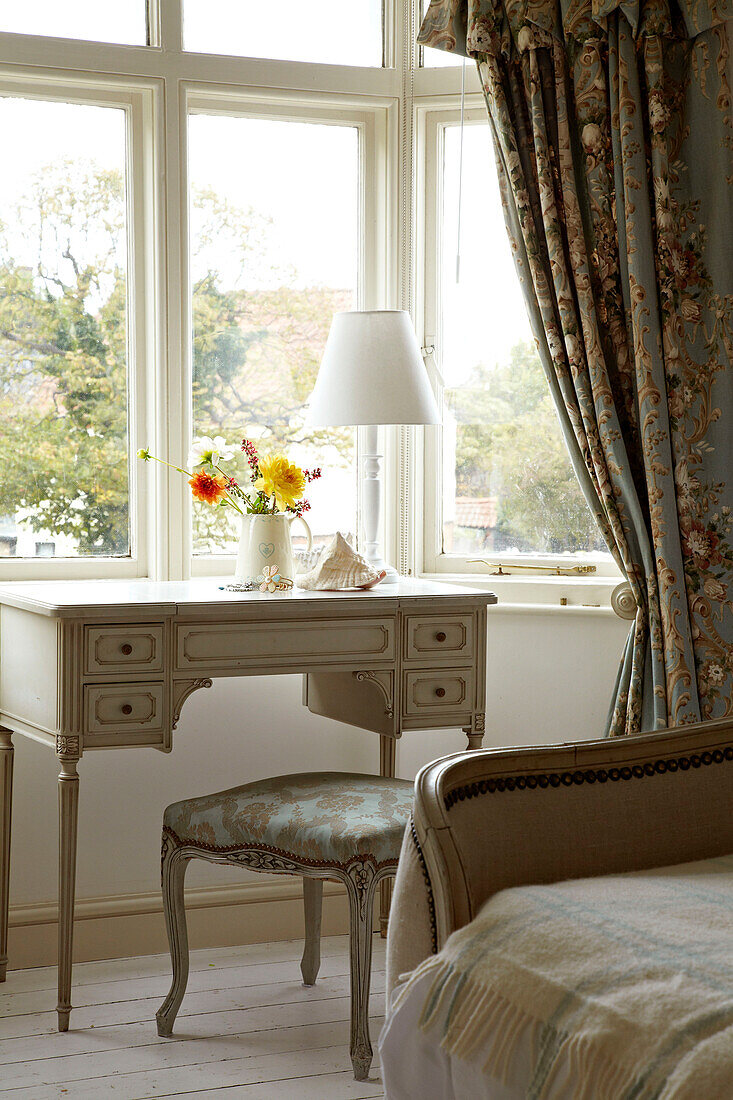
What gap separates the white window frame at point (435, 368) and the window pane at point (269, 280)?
0.57ft

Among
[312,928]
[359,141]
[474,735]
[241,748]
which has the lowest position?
[312,928]

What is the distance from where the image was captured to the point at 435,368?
289cm

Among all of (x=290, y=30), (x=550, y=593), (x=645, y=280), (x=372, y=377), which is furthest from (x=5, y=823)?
(x=290, y=30)

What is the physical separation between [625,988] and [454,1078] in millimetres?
226

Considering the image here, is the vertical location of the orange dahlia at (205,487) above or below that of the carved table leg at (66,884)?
above

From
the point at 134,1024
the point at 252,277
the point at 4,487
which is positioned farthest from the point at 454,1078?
the point at 252,277

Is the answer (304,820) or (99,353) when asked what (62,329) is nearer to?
(99,353)

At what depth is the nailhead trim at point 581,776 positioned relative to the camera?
1.33 meters

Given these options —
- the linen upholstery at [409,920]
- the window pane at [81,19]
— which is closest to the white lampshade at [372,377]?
the window pane at [81,19]

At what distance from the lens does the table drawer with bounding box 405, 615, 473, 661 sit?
2320 mm

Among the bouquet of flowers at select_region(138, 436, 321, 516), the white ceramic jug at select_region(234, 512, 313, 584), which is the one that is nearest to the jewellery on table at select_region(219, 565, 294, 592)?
the white ceramic jug at select_region(234, 512, 313, 584)

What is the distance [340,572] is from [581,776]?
3.40 feet

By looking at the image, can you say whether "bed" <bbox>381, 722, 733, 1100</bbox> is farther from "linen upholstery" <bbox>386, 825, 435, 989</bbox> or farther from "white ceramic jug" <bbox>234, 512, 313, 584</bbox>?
"white ceramic jug" <bbox>234, 512, 313, 584</bbox>

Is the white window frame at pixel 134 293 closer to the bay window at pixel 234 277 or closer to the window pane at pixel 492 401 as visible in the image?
the bay window at pixel 234 277
